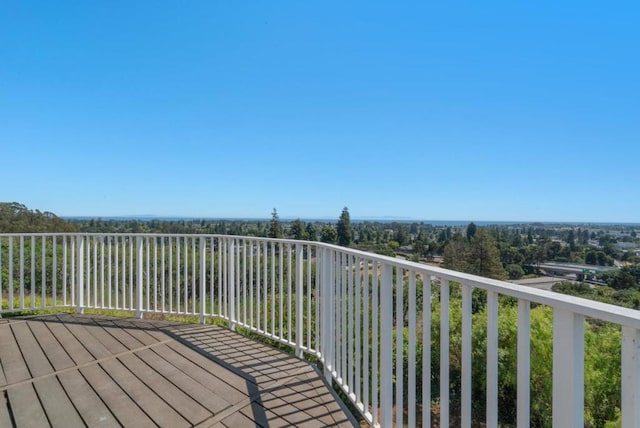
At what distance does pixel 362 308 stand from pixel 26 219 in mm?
12502

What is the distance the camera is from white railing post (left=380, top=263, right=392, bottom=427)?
5.73 ft

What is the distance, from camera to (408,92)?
13.9m

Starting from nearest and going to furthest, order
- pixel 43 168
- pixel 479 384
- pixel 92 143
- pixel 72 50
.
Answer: pixel 479 384 < pixel 72 50 < pixel 92 143 < pixel 43 168

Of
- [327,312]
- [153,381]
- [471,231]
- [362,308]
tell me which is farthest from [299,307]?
[471,231]

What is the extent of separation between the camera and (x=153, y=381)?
2467 millimetres

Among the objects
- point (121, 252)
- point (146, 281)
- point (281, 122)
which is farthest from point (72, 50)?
point (281, 122)

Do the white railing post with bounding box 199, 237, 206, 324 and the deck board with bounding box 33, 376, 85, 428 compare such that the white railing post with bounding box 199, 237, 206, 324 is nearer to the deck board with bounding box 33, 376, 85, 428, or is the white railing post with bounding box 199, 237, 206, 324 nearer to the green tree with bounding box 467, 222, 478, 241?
the deck board with bounding box 33, 376, 85, 428

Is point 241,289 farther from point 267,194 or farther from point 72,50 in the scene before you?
point 267,194

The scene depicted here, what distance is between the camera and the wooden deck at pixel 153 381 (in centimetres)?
202

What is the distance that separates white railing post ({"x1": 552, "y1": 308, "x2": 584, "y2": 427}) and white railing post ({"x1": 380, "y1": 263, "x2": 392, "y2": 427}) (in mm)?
922

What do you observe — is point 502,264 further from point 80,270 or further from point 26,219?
point 26,219

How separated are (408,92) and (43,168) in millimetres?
15643

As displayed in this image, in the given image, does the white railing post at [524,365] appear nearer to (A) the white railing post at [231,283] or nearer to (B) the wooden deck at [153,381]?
(B) the wooden deck at [153,381]

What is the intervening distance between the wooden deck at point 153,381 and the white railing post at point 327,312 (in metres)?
0.16
